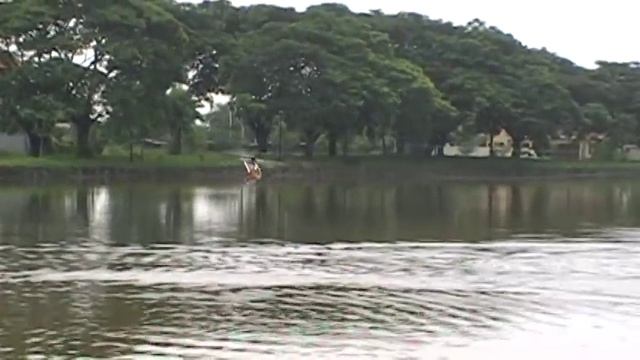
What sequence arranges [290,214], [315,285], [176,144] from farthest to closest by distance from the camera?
1. [176,144]
2. [290,214]
3. [315,285]

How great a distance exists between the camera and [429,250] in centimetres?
1817

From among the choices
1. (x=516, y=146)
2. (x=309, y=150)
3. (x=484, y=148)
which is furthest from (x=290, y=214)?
(x=484, y=148)

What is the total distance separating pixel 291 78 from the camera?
56125 millimetres

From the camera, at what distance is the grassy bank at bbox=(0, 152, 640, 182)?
153ft

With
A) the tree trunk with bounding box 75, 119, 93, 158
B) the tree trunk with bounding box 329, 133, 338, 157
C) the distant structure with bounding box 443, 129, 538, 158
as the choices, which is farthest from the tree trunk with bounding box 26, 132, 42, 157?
the distant structure with bounding box 443, 129, 538, 158

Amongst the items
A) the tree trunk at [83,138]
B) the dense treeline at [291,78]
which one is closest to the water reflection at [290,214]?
the dense treeline at [291,78]

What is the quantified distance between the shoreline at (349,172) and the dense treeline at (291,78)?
6.85 ft

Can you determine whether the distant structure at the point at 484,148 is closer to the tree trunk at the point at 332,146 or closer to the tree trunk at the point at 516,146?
the tree trunk at the point at 516,146

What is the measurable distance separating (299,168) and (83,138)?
35.1 feet

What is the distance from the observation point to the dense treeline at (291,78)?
1911 inches

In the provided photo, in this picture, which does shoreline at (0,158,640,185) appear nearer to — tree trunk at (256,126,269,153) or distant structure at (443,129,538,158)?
tree trunk at (256,126,269,153)

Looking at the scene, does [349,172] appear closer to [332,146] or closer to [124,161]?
[332,146]

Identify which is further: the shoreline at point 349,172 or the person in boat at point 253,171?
the person in boat at point 253,171

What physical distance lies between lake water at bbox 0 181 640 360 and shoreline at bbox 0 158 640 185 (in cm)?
1910
